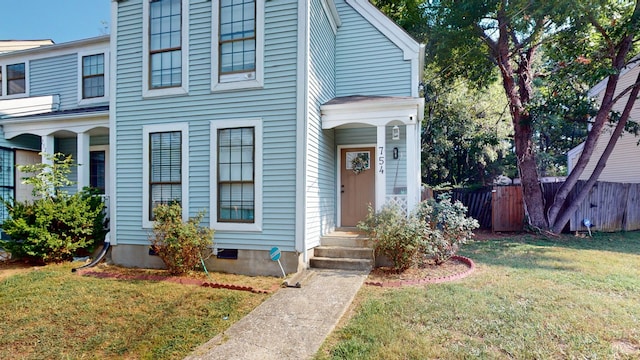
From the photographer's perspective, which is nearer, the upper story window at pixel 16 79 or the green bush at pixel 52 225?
the green bush at pixel 52 225

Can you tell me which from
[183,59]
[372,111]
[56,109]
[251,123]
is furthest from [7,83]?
[372,111]

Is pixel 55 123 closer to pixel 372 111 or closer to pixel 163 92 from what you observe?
pixel 163 92

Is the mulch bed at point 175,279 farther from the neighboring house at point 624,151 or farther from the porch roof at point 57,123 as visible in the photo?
the neighboring house at point 624,151

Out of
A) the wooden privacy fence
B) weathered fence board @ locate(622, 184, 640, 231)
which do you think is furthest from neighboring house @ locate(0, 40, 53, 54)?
weathered fence board @ locate(622, 184, 640, 231)

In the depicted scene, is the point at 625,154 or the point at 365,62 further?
the point at 625,154

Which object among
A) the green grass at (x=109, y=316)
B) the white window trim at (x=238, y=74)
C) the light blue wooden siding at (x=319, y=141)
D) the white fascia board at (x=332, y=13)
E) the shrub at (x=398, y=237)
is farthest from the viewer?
the white fascia board at (x=332, y=13)

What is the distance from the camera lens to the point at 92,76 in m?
10.1

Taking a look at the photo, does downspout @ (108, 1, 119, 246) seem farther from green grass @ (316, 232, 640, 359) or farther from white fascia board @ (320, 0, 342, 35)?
green grass @ (316, 232, 640, 359)

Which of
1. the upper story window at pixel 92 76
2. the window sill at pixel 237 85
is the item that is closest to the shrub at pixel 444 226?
the window sill at pixel 237 85

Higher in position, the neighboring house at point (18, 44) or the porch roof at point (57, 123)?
the neighboring house at point (18, 44)

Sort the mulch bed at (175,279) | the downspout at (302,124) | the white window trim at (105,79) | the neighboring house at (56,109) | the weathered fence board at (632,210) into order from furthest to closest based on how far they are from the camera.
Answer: the weathered fence board at (632,210)
the white window trim at (105,79)
the neighboring house at (56,109)
the downspout at (302,124)
the mulch bed at (175,279)

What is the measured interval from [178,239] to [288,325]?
3.08 metres

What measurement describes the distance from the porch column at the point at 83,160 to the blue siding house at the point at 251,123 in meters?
0.03

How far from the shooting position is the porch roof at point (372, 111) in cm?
709
